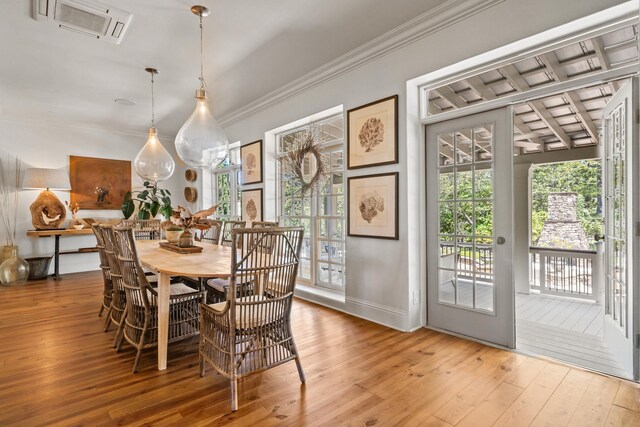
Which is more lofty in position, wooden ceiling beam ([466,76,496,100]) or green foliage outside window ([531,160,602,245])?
wooden ceiling beam ([466,76,496,100])

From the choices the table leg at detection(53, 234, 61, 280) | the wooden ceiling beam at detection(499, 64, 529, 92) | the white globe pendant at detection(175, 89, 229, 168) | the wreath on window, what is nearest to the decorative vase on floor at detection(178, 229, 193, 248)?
the white globe pendant at detection(175, 89, 229, 168)

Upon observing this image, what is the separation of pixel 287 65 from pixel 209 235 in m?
2.34

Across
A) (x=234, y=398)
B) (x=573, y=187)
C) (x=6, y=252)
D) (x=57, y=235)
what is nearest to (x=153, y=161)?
(x=234, y=398)

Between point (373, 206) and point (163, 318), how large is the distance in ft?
7.04

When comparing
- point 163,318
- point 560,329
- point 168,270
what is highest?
point 168,270

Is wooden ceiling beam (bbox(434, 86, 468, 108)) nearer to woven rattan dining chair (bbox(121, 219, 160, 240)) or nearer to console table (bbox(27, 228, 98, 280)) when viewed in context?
woven rattan dining chair (bbox(121, 219, 160, 240))

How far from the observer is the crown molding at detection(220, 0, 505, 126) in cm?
255

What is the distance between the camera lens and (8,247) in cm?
537

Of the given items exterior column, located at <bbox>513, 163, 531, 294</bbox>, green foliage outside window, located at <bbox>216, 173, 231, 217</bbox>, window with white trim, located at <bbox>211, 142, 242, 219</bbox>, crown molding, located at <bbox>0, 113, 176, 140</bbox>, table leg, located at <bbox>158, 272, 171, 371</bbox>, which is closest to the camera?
table leg, located at <bbox>158, 272, 171, 371</bbox>

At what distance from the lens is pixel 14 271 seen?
16.7ft

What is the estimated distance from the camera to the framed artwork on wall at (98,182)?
6.12 m

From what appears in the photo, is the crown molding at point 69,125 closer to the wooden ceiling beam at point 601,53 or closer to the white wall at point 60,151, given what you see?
the white wall at point 60,151

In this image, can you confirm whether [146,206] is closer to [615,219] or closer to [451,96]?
[451,96]

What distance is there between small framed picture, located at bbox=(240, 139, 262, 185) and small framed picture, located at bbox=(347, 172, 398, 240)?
6.34 ft
